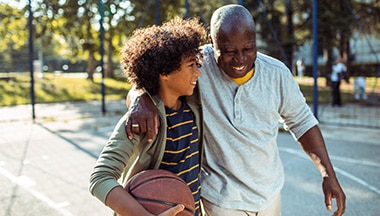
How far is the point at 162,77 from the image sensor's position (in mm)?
1775

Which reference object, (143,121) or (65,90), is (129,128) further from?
(65,90)

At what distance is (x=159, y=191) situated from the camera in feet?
5.33

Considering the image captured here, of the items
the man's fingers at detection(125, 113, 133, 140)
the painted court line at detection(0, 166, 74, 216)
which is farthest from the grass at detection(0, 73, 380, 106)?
the man's fingers at detection(125, 113, 133, 140)

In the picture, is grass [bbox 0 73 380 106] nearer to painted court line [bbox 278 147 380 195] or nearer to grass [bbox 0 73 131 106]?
grass [bbox 0 73 131 106]

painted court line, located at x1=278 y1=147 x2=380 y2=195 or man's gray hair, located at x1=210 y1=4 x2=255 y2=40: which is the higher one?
man's gray hair, located at x1=210 y1=4 x2=255 y2=40

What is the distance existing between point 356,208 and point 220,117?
263cm

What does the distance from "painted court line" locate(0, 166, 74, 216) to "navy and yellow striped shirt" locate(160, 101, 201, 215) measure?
7.73ft

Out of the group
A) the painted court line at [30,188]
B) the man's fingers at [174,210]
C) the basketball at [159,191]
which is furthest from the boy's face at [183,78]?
the painted court line at [30,188]

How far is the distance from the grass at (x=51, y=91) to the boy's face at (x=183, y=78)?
1253cm

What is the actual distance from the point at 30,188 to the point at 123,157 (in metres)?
3.47

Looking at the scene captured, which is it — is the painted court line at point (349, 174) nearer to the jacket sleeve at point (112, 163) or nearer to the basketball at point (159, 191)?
the basketball at point (159, 191)

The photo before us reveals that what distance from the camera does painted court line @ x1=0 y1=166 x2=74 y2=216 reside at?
12.9 feet

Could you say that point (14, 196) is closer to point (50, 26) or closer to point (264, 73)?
point (264, 73)

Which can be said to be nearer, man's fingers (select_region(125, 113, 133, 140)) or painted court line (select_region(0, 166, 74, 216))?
man's fingers (select_region(125, 113, 133, 140))
